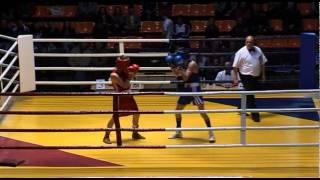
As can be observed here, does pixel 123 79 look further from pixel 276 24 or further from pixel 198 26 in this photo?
pixel 276 24

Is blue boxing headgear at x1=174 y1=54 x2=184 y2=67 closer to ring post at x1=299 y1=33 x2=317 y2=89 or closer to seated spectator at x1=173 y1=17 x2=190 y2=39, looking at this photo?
ring post at x1=299 y1=33 x2=317 y2=89

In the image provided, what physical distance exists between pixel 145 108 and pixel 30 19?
6934 mm

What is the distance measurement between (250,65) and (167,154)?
2.14 m

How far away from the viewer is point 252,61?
334 inches

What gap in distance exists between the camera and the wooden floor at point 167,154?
252 inches

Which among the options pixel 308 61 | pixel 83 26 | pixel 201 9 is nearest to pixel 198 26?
pixel 201 9

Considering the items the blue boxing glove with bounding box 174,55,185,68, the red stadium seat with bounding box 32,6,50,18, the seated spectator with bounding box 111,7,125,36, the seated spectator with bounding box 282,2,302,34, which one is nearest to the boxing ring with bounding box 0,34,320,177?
the blue boxing glove with bounding box 174,55,185,68

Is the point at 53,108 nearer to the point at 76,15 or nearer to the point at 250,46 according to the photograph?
the point at 250,46

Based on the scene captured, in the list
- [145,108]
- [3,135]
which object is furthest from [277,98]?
[3,135]

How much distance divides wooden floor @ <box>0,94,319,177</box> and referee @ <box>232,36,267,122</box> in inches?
18.4

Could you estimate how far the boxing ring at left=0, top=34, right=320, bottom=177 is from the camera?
6.32 m

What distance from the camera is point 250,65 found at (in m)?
8.51

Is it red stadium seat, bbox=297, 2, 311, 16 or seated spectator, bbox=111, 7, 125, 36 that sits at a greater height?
red stadium seat, bbox=297, 2, 311, 16

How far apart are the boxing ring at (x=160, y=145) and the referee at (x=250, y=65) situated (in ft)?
1.60
